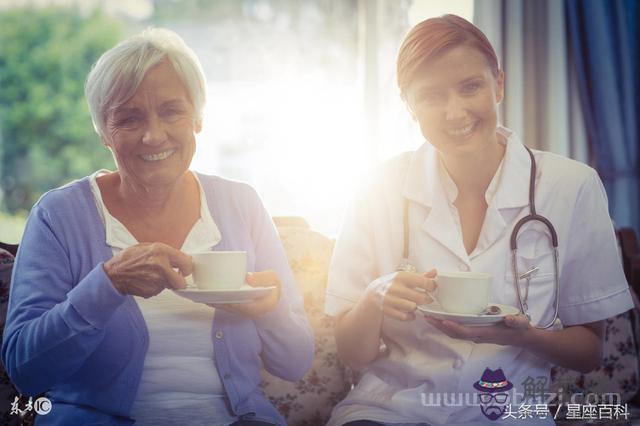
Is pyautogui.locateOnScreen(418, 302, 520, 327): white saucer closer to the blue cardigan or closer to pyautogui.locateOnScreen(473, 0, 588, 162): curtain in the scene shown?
the blue cardigan

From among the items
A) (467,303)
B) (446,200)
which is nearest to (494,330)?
(467,303)

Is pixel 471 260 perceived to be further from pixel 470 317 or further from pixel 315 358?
pixel 315 358

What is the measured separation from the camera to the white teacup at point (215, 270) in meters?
1.10

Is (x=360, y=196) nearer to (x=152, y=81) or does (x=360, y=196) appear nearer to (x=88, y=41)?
(x=152, y=81)

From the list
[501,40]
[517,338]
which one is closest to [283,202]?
[501,40]

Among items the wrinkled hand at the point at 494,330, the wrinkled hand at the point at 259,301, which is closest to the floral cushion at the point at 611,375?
the wrinkled hand at the point at 494,330

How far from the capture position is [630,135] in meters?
2.87

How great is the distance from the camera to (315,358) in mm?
1620

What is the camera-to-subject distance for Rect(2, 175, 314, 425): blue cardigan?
1100mm

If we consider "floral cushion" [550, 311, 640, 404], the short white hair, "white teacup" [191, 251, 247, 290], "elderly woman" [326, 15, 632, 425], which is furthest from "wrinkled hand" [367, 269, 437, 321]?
"floral cushion" [550, 311, 640, 404]

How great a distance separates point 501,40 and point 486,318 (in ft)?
6.97

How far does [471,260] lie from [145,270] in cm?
65

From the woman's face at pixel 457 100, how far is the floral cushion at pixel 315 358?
516 mm

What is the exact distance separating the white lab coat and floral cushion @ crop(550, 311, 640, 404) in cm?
37
